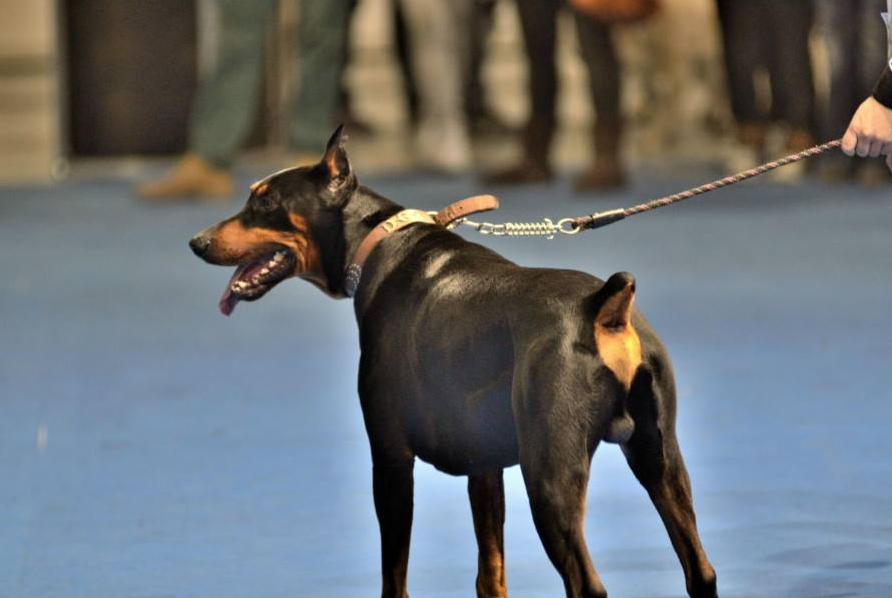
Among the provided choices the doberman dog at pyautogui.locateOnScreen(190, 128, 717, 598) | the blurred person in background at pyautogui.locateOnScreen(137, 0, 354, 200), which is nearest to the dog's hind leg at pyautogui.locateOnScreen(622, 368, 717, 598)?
the doberman dog at pyautogui.locateOnScreen(190, 128, 717, 598)

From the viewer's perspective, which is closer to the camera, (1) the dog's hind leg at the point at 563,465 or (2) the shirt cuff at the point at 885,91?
(1) the dog's hind leg at the point at 563,465

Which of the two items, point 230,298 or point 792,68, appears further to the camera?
point 792,68

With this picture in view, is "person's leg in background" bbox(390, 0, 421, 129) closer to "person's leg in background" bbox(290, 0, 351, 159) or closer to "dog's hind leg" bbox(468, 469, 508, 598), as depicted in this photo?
"person's leg in background" bbox(290, 0, 351, 159)

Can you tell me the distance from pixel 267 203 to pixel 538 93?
7.28 m

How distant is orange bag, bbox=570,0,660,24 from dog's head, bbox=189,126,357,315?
622 cm

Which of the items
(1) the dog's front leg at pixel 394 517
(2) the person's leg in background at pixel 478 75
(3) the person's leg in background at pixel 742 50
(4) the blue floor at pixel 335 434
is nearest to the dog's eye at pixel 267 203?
(1) the dog's front leg at pixel 394 517

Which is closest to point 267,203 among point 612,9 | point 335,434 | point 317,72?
point 335,434

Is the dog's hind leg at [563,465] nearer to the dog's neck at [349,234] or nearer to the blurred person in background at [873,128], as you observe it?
the dog's neck at [349,234]

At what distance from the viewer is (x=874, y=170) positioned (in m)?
10.7

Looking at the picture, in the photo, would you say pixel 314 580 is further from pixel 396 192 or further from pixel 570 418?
pixel 396 192

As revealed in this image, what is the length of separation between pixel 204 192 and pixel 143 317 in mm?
3429

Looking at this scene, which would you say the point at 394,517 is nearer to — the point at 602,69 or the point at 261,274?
the point at 261,274

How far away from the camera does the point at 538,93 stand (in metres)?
10.8

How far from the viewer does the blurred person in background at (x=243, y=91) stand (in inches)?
416
